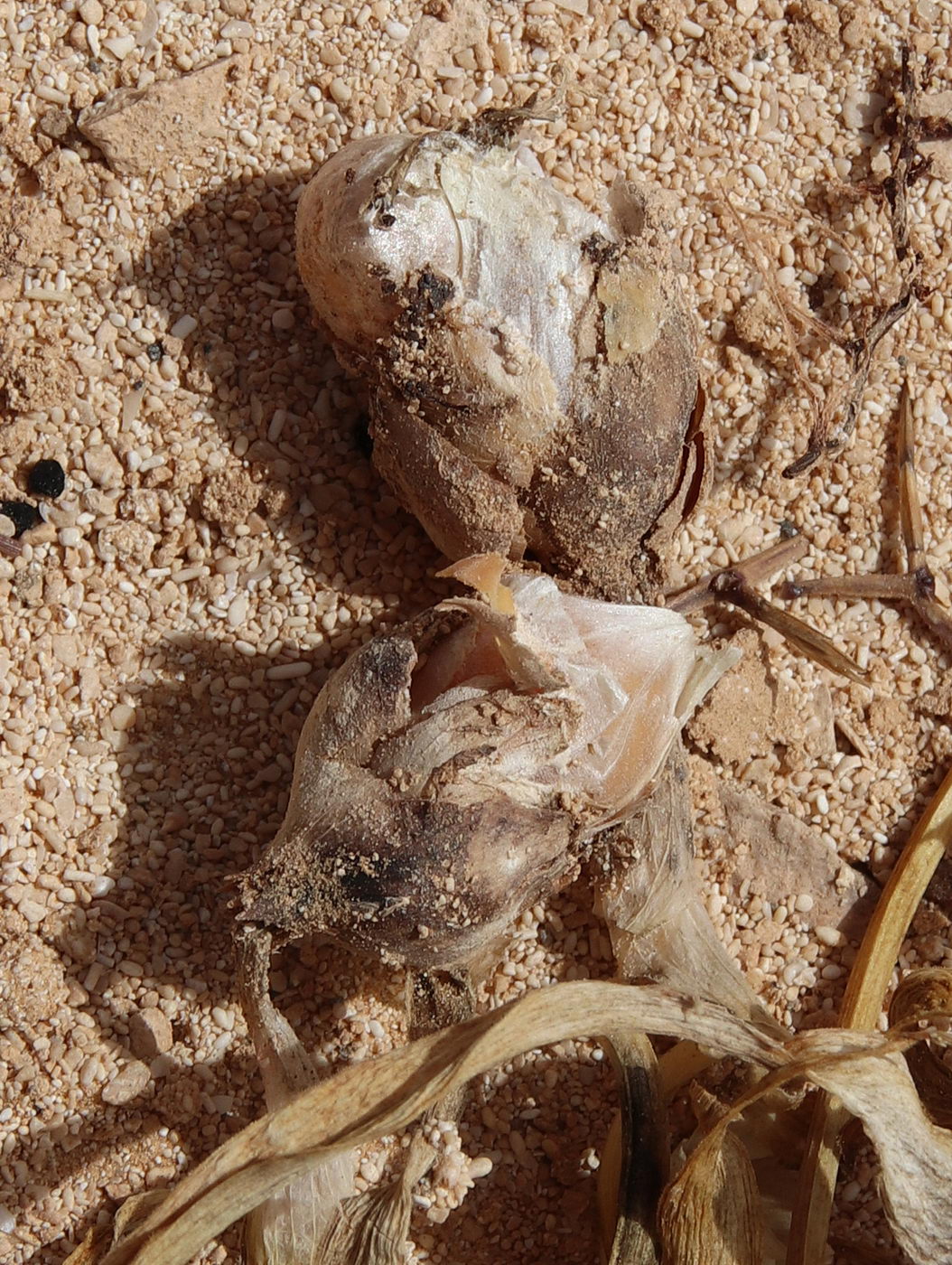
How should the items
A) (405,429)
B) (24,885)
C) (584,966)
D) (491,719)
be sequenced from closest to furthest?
(491,719) → (405,429) → (24,885) → (584,966)

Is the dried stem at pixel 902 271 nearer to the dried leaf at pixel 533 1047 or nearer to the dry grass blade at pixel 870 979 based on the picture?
the dry grass blade at pixel 870 979

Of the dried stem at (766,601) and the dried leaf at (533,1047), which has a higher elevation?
the dried stem at (766,601)

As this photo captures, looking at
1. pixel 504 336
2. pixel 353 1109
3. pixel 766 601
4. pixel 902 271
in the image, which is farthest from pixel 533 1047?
pixel 902 271

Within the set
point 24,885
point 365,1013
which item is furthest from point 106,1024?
point 365,1013

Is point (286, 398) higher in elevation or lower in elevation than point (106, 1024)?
higher

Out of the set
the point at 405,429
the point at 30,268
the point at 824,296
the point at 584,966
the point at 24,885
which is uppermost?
the point at 30,268

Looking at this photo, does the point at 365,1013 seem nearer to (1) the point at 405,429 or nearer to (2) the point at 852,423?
(1) the point at 405,429

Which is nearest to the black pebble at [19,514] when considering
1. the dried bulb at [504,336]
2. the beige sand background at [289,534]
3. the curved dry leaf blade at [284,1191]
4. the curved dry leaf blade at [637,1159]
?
the beige sand background at [289,534]

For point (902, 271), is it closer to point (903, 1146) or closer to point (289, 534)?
point (289, 534)
